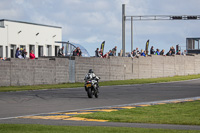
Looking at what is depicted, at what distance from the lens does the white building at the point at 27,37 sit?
55562 millimetres

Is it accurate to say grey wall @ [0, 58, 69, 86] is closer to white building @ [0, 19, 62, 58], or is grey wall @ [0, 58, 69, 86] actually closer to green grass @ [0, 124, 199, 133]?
white building @ [0, 19, 62, 58]

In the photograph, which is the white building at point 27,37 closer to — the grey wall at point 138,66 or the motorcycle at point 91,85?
the grey wall at point 138,66

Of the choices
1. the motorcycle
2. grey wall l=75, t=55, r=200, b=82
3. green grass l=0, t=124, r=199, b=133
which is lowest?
green grass l=0, t=124, r=199, b=133

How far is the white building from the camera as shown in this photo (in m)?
55.6

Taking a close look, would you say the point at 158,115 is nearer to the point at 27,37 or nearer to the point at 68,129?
the point at 68,129

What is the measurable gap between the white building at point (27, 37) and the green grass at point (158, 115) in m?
40.2

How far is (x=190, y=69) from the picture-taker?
59.7m

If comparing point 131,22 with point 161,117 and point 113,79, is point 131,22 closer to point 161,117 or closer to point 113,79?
point 113,79

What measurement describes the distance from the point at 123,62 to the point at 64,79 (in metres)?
8.72

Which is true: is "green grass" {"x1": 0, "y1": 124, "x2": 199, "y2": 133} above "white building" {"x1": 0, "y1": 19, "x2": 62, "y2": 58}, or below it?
below

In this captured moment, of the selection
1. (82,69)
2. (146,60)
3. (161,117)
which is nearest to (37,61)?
(82,69)

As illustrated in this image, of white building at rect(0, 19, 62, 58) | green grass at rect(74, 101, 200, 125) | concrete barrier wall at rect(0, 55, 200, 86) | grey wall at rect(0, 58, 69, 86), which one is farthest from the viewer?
white building at rect(0, 19, 62, 58)

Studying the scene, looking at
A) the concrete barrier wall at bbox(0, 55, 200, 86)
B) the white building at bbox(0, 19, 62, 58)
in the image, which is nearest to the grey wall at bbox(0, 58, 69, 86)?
the concrete barrier wall at bbox(0, 55, 200, 86)

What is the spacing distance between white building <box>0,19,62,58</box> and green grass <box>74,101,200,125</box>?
132 ft
